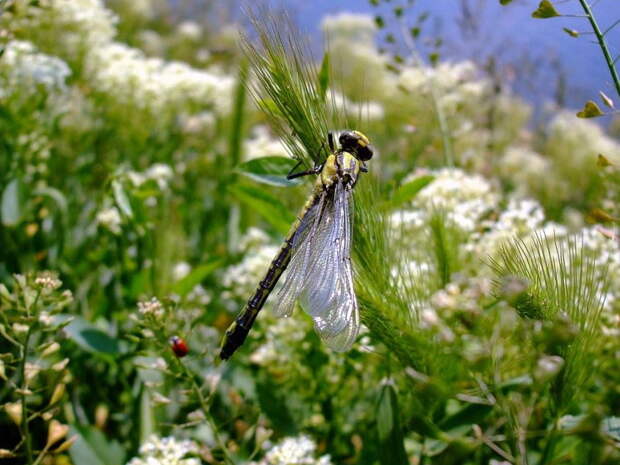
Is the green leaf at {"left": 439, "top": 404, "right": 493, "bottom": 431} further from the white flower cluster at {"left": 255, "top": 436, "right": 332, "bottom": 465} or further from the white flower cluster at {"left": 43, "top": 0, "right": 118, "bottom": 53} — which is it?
the white flower cluster at {"left": 43, "top": 0, "right": 118, "bottom": 53}

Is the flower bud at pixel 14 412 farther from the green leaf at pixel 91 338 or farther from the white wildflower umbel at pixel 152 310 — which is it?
the green leaf at pixel 91 338

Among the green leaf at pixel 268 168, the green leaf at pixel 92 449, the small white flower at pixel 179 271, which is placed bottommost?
the green leaf at pixel 92 449

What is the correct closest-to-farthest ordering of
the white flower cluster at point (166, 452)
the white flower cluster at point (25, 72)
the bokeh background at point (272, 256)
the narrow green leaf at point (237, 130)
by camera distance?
the bokeh background at point (272, 256)
the white flower cluster at point (166, 452)
the white flower cluster at point (25, 72)
the narrow green leaf at point (237, 130)

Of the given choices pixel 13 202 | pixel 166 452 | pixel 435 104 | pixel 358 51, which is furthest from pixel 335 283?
pixel 358 51

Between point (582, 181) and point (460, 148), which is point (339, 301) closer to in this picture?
point (460, 148)

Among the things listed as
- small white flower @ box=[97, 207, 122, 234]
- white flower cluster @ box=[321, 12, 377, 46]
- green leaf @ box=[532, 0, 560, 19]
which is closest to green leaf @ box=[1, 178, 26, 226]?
small white flower @ box=[97, 207, 122, 234]

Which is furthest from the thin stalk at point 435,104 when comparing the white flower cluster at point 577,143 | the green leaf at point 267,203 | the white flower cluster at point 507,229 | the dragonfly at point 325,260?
the white flower cluster at point 577,143

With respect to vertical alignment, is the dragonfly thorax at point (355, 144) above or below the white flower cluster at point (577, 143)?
below
